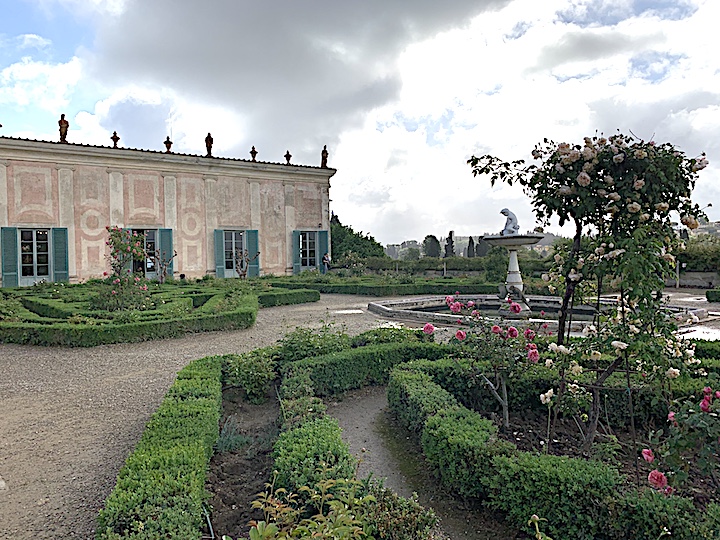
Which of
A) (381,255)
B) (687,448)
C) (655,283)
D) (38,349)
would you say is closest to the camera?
(687,448)

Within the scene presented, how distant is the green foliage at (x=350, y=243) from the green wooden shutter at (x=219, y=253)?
627 centimetres

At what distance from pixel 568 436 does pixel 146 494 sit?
3.10 m

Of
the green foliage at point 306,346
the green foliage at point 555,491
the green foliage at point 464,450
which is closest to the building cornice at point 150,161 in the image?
the green foliage at point 306,346

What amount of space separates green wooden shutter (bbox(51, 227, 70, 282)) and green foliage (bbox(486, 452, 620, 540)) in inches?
712

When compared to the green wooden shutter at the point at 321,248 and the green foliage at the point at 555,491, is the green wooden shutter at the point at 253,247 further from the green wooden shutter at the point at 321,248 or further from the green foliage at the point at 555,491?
the green foliage at the point at 555,491

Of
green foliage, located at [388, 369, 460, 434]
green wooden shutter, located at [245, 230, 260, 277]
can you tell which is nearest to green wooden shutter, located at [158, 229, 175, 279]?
green wooden shutter, located at [245, 230, 260, 277]

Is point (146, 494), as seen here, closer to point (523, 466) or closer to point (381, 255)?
point (523, 466)

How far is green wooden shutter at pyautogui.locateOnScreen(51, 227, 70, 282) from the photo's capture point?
56.4 ft

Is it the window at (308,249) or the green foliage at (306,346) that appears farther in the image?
the window at (308,249)

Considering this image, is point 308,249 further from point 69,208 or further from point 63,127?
point 63,127

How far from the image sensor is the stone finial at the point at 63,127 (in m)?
17.5

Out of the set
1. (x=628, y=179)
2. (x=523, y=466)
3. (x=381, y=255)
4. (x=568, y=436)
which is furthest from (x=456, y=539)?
(x=381, y=255)

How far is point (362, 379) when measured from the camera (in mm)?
5859

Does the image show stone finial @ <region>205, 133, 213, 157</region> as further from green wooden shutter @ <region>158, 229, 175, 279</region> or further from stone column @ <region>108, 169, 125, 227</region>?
green wooden shutter @ <region>158, 229, 175, 279</region>
